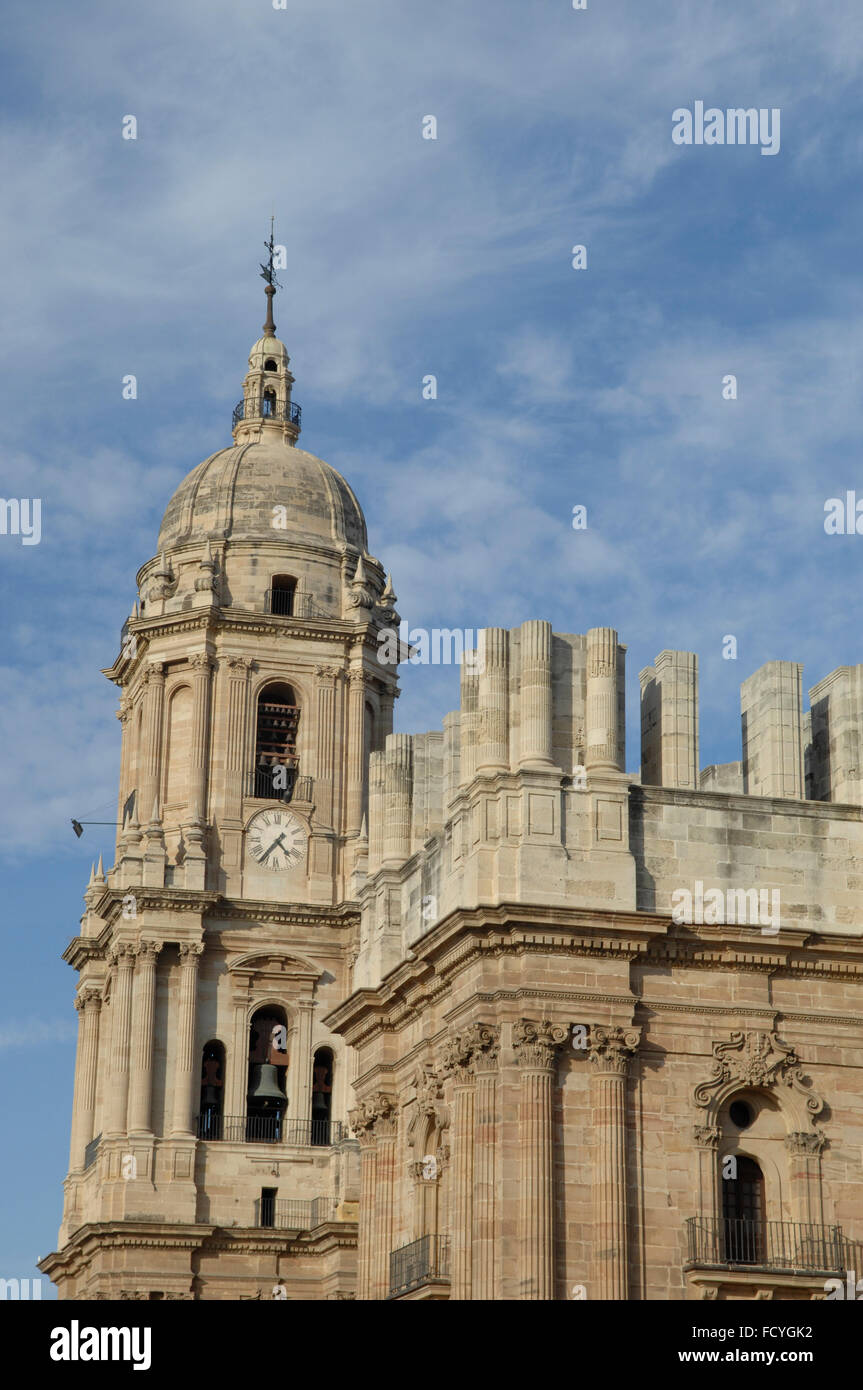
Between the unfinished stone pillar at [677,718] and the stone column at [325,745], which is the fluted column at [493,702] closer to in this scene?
the unfinished stone pillar at [677,718]

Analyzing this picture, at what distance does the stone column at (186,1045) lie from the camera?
65188 mm

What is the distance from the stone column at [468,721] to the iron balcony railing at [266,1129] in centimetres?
2565

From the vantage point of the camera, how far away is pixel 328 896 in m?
69.1

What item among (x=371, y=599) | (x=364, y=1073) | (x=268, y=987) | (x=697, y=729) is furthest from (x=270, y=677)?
(x=697, y=729)

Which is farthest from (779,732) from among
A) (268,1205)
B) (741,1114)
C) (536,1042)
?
(268,1205)

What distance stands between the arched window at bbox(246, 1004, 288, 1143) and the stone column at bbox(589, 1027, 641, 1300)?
2786 cm

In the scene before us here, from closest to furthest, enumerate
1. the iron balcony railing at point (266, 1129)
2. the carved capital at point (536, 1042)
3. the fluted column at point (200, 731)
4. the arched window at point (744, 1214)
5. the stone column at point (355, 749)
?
1. the carved capital at point (536, 1042)
2. the arched window at point (744, 1214)
3. the iron balcony railing at point (266, 1129)
4. the fluted column at point (200, 731)
5. the stone column at point (355, 749)

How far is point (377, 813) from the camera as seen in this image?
1935 inches

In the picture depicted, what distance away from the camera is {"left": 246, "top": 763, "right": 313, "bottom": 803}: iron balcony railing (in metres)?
70.2

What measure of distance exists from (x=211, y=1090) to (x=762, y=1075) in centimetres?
2855

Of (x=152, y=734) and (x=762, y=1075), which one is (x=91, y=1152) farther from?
(x=762, y=1075)

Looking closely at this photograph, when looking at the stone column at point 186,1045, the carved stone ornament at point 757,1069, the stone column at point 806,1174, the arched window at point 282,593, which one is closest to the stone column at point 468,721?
the carved stone ornament at point 757,1069

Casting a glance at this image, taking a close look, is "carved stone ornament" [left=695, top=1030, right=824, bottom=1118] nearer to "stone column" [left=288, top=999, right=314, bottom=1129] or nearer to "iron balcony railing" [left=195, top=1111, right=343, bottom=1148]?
"iron balcony railing" [left=195, top=1111, right=343, bottom=1148]
